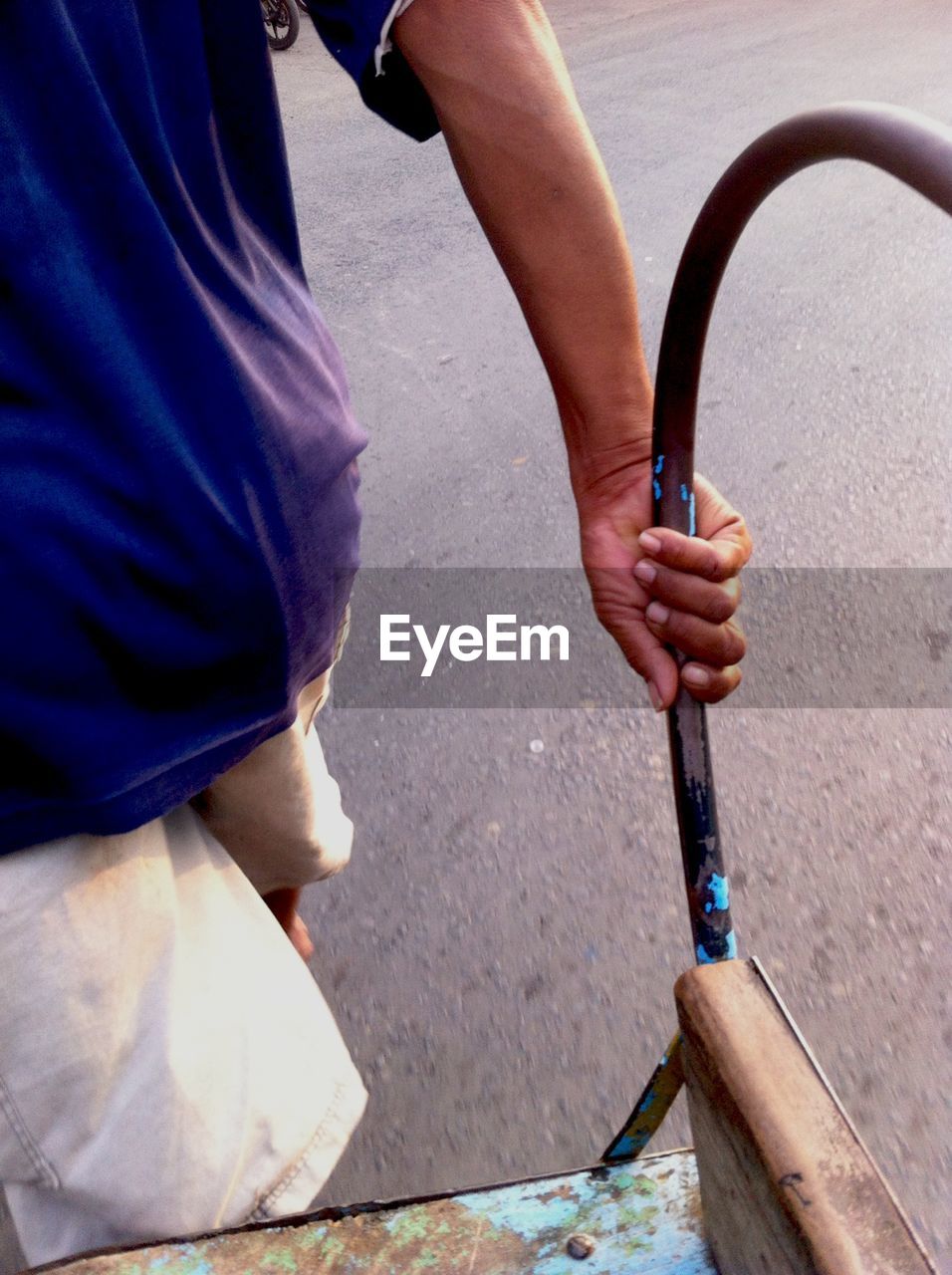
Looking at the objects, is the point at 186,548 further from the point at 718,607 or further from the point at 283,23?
the point at 283,23

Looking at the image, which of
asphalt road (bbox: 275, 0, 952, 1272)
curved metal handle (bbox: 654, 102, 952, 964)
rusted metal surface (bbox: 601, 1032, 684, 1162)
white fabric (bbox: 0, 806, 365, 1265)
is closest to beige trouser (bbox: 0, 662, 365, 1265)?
white fabric (bbox: 0, 806, 365, 1265)

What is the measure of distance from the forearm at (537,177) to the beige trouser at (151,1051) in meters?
0.56

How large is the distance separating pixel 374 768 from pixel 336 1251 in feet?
4.96

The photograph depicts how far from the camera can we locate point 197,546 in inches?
35.4

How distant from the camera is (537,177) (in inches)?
43.9

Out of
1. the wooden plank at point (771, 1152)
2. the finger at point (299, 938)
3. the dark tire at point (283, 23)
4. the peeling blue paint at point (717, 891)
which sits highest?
the wooden plank at point (771, 1152)

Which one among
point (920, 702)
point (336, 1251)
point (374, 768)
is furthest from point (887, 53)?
point (336, 1251)

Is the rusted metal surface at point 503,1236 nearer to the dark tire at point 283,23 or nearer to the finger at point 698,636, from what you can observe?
the finger at point 698,636

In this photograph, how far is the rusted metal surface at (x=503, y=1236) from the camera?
36.9 inches

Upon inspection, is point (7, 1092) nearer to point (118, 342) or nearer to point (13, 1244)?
point (118, 342)

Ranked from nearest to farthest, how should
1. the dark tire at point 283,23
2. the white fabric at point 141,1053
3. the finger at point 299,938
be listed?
1. the white fabric at point 141,1053
2. the finger at point 299,938
3. the dark tire at point 283,23

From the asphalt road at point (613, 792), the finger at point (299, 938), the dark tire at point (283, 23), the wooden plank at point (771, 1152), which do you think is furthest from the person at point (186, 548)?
the dark tire at point (283, 23)

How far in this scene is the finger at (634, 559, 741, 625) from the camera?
109 centimetres

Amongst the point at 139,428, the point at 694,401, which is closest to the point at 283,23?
the point at 694,401
